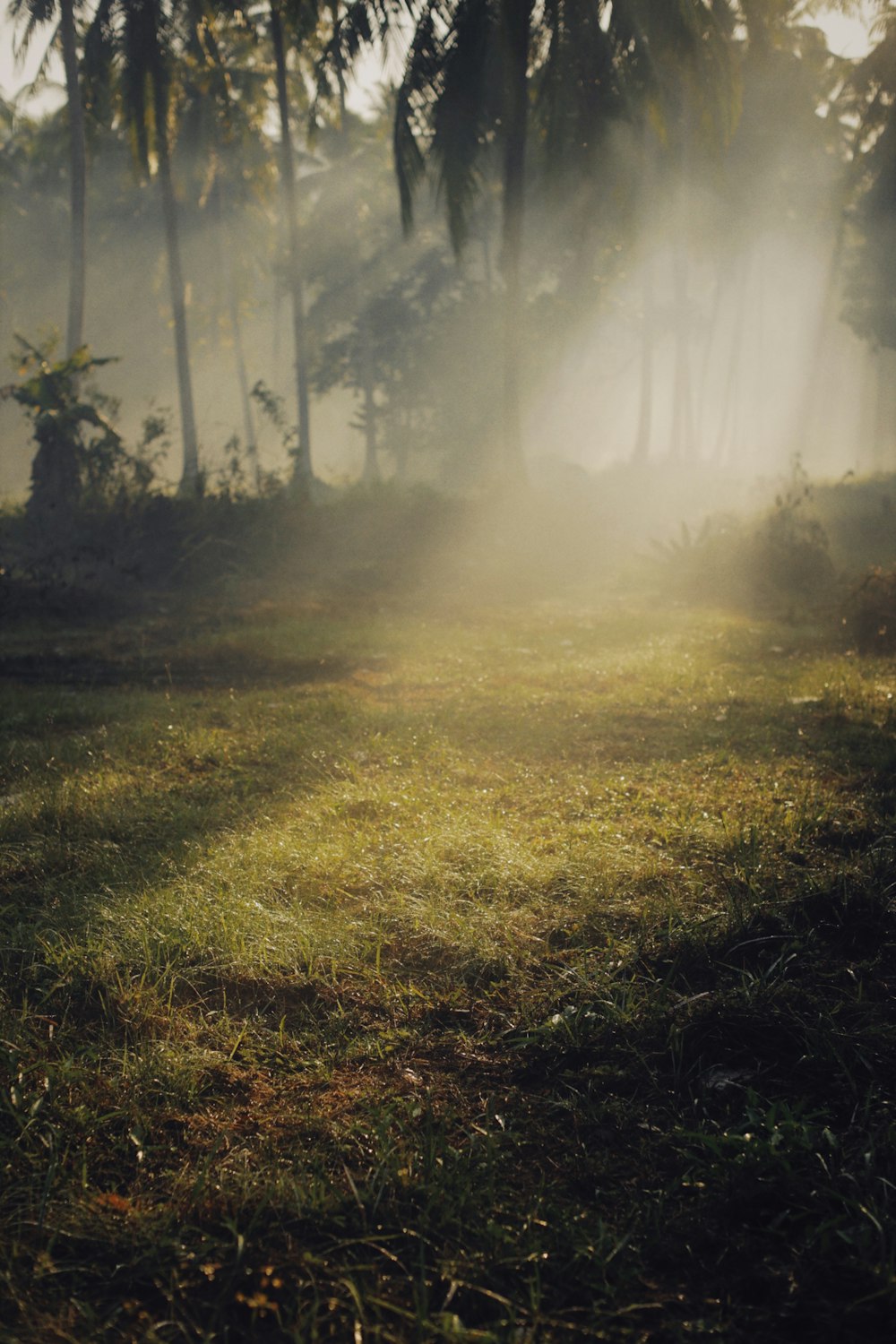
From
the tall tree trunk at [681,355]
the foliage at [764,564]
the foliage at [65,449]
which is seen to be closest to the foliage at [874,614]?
the foliage at [764,564]

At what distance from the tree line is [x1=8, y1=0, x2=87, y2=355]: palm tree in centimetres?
6

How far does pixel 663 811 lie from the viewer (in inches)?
138

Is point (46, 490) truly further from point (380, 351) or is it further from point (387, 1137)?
point (380, 351)

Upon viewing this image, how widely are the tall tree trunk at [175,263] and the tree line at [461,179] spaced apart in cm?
8

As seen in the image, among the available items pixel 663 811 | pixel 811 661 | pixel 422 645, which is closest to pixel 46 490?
pixel 422 645

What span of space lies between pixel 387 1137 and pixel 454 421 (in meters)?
30.2

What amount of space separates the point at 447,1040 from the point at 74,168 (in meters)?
19.9

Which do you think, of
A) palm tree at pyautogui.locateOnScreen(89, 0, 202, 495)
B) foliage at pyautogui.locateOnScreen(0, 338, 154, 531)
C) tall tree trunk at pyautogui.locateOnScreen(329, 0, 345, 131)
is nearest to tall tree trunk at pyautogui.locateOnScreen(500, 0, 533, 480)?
tall tree trunk at pyautogui.locateOnScreen(329, 0, 345, 131)

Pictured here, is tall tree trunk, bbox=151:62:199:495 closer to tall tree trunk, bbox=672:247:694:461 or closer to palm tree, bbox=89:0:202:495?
palm tree, bbox=89:0:202:495

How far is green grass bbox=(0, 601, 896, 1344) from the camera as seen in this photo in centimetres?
144

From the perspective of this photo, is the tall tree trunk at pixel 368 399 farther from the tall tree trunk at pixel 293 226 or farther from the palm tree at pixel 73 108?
the palm tree at pixel 73 108

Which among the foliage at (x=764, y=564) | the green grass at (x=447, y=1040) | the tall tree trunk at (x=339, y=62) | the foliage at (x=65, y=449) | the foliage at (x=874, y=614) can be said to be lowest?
the green grass at (x=447, y=1040)

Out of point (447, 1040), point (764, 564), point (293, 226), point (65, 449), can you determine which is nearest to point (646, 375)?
point (293, 226)

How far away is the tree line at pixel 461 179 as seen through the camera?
14.9 meters
